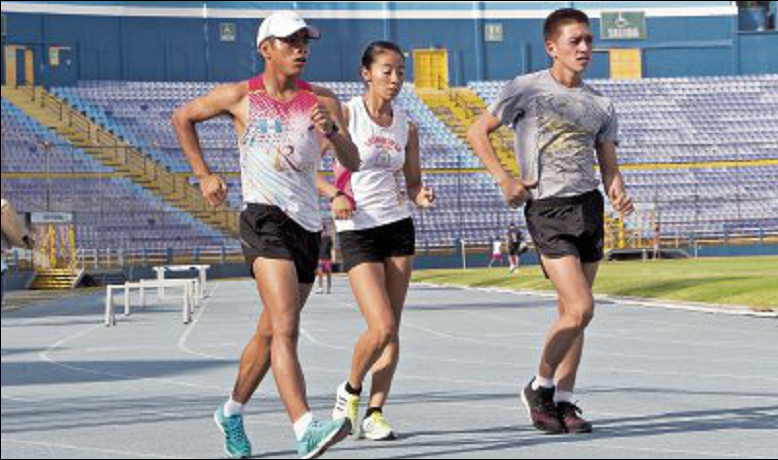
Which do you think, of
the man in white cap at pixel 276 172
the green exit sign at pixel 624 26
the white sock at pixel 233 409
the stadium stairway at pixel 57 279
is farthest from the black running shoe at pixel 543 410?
the green exit sign at pixel 624 26

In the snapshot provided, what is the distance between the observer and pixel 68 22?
78188 millimetres

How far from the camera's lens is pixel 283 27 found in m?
8.57

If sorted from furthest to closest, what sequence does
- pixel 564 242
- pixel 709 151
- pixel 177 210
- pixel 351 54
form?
pixel 351 54, pixel 709 151, pixel 177 210, pixel 564 242

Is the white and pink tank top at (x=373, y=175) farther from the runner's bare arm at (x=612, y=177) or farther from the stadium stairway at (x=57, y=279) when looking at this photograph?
the stadium stairway at (x=57, y=279)

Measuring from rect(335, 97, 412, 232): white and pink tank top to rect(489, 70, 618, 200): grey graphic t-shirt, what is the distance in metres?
0.65

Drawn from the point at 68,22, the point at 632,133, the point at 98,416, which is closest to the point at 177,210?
the point at 68,22

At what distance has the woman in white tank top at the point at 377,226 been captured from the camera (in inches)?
383

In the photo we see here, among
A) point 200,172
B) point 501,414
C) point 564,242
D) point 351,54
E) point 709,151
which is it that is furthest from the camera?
point 351,54

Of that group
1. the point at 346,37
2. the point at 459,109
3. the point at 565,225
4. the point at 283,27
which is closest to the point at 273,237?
the point at 283,27

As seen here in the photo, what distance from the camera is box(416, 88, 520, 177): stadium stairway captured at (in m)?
74.7

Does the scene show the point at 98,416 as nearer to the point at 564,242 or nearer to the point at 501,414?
A: the point at 501,414

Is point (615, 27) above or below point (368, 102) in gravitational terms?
above

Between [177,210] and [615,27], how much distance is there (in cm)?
2821

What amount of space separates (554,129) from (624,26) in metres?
77.0
